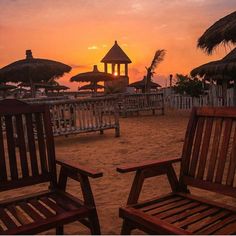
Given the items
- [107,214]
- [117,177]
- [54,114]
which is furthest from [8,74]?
[107,214]

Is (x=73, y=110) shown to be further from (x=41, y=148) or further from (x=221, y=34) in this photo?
(x=41, y=148)

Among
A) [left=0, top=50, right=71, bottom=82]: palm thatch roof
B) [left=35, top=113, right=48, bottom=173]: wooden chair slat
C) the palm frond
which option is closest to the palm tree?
the palm frond

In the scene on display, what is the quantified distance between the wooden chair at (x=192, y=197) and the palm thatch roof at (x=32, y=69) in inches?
446

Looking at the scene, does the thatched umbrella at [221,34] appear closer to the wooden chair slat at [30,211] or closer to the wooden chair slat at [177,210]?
the wooden chair slat at [177,210]

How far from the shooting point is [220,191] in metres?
2.71

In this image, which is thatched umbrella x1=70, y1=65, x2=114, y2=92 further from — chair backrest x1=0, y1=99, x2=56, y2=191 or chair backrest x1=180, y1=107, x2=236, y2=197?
chair backrest x1=180, y1=107, x2=236, y2=197

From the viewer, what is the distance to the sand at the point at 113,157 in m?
4.09

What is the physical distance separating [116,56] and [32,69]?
867 inches

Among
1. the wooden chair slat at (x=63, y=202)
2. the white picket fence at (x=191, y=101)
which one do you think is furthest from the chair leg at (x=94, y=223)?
the white picket fence at (x=191, y=101)

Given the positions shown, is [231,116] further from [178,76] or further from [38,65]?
[178,76]

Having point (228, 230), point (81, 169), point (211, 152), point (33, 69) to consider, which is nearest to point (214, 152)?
point (211, 152)

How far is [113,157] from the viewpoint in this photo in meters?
7.56

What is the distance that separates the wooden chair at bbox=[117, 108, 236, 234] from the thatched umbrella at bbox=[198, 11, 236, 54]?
7.53 metres

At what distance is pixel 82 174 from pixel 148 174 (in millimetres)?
554
